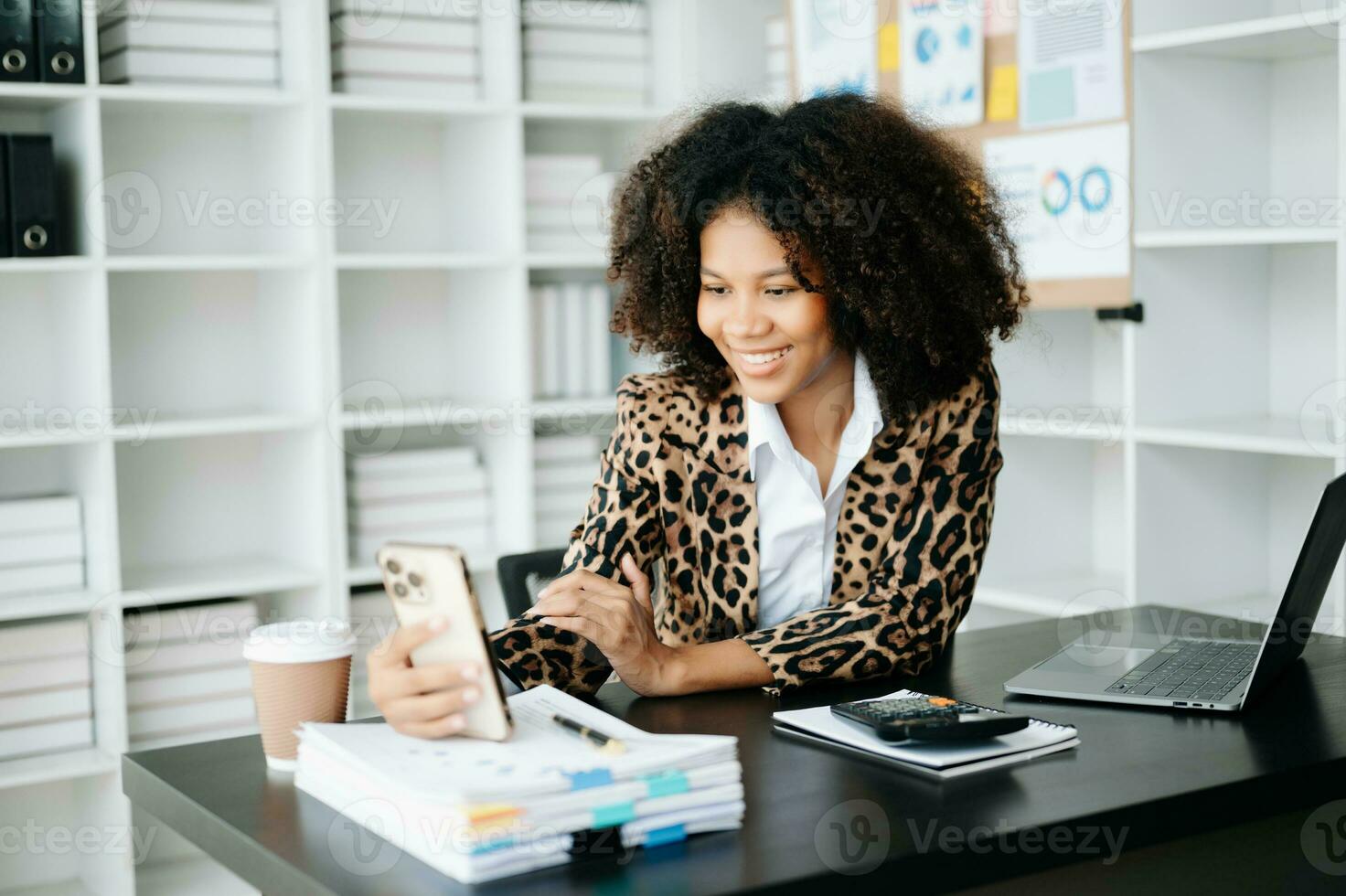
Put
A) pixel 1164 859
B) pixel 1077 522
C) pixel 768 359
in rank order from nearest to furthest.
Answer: pixel 1164 859
pixel 768 359
pixel 1077 522

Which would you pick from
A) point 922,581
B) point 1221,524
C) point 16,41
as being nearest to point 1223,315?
point 1221,524

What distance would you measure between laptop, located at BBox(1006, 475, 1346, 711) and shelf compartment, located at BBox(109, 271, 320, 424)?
2047 mm

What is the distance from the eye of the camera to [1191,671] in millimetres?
1658

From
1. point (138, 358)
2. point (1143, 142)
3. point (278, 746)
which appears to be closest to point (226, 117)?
point (138, 358)

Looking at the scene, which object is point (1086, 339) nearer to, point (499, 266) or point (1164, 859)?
point (499, 266)

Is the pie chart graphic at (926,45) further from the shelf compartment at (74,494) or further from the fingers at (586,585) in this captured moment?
the fingers at (586,585)

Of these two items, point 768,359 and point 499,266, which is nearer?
point 768,359

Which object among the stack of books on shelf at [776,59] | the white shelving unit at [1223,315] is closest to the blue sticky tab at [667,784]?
the white shelving unit at [1223,315]

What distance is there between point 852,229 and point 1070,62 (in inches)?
55.9

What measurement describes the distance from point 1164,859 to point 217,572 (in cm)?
247

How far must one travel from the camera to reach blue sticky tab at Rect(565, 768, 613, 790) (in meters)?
1.11

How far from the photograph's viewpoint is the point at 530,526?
3.53 meters

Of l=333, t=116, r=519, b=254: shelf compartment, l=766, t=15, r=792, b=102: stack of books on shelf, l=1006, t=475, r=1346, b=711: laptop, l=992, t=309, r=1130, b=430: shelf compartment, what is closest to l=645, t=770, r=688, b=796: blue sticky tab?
l=1006, t=475, r=1346, b=711: laptop
